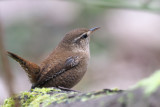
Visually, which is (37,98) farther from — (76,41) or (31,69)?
(76,41)

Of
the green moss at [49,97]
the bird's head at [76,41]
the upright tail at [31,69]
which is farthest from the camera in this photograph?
the bird's head at [76,41]

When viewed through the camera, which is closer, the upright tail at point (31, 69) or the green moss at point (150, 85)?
the green moss at point (150, 85)

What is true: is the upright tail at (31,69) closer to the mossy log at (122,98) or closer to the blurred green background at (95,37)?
the mossy log at (122,98)

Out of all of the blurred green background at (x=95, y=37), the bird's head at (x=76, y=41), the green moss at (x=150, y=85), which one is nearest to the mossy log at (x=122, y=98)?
the green moss at (x=150, y=85)

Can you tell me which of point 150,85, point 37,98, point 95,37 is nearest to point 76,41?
point 37,98

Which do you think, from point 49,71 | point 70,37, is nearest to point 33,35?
point 70,37

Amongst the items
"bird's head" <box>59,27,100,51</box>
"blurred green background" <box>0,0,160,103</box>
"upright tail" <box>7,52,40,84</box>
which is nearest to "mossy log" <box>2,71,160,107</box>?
"upright tail" <box>7,52,40,84</box>

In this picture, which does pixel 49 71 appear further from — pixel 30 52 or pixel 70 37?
pixel 30 52

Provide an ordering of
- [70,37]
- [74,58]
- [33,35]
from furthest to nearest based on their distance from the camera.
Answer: [33,35], [70,37], [74,58]
